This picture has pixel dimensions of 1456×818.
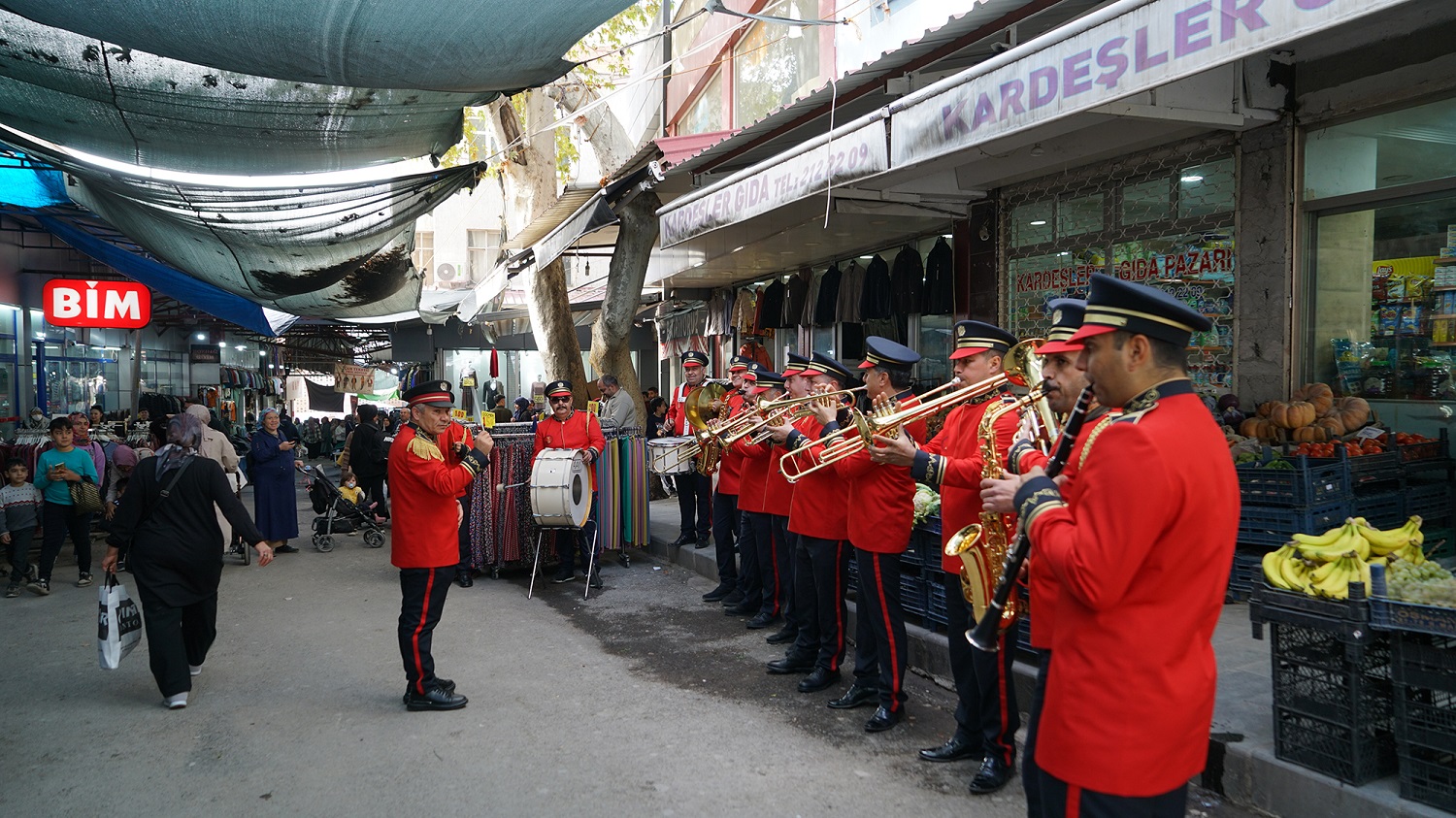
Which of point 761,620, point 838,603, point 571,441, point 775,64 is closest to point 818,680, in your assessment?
point 838,603

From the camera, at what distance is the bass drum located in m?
8.58

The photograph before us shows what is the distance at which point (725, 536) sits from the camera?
8508 mm

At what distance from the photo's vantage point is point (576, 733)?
5180 millimetres

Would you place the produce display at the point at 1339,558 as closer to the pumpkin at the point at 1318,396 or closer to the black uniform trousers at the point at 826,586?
the black uniform trousers at the point at 826,586

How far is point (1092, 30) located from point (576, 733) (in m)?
4.58

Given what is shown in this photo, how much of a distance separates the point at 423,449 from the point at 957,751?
346 cm

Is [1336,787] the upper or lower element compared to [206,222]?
lower

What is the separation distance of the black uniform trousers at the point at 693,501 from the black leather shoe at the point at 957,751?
5605 mm

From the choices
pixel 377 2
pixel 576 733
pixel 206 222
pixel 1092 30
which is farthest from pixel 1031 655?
pixel 206 222

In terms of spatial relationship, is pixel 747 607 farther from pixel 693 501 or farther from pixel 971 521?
pixel 971 521

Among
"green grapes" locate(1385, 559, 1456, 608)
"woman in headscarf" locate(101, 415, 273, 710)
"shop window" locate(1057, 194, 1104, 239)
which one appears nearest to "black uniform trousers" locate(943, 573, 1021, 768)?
"green grapes" locate(1385, 559, 1456, 608)

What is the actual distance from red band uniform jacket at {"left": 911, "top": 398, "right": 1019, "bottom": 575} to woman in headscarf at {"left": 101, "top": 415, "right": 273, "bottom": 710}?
403cm

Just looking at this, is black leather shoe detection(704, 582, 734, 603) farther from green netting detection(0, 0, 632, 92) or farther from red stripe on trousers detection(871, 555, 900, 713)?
green netting detection(0, 0, 632, 92)

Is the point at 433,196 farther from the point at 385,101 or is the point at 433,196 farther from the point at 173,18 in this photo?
the point at 173,18
